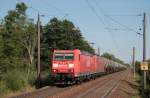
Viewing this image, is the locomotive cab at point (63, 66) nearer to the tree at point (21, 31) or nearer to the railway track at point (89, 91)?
the railway track at point (89, 91)

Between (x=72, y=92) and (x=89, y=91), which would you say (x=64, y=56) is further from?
(x=72, y=92)

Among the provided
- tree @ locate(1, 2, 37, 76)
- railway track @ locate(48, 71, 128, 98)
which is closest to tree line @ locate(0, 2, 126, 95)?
tree @ locate(1, 2, 37, 76)

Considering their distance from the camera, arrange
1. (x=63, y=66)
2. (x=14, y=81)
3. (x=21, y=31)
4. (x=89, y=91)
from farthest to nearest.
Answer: (x=21, y=31), (x=63, y=66), (x=89, y=91), (x=14, y=81)

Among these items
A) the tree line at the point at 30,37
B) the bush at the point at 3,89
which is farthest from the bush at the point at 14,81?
the tree line at the point at 30,37

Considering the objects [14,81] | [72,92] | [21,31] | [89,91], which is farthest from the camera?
[21,31]

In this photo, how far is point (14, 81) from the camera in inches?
1163

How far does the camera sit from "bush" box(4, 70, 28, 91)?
29.4m

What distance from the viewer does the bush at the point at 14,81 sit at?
29.4 metres

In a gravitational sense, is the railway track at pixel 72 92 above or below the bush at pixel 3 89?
below

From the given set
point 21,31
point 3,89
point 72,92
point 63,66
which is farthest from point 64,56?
point 21,31

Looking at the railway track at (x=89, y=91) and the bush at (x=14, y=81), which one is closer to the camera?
the railway track at (x=89, y=91)

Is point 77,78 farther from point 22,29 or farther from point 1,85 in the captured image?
point 22,29

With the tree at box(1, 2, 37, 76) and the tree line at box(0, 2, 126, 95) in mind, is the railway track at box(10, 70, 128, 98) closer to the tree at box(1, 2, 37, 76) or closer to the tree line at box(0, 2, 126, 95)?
the tree line at box(0, 2, 126, 95)

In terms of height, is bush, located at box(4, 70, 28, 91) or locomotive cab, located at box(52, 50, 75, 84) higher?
locomotive cab, located at box(52, 50, 75, 84)
